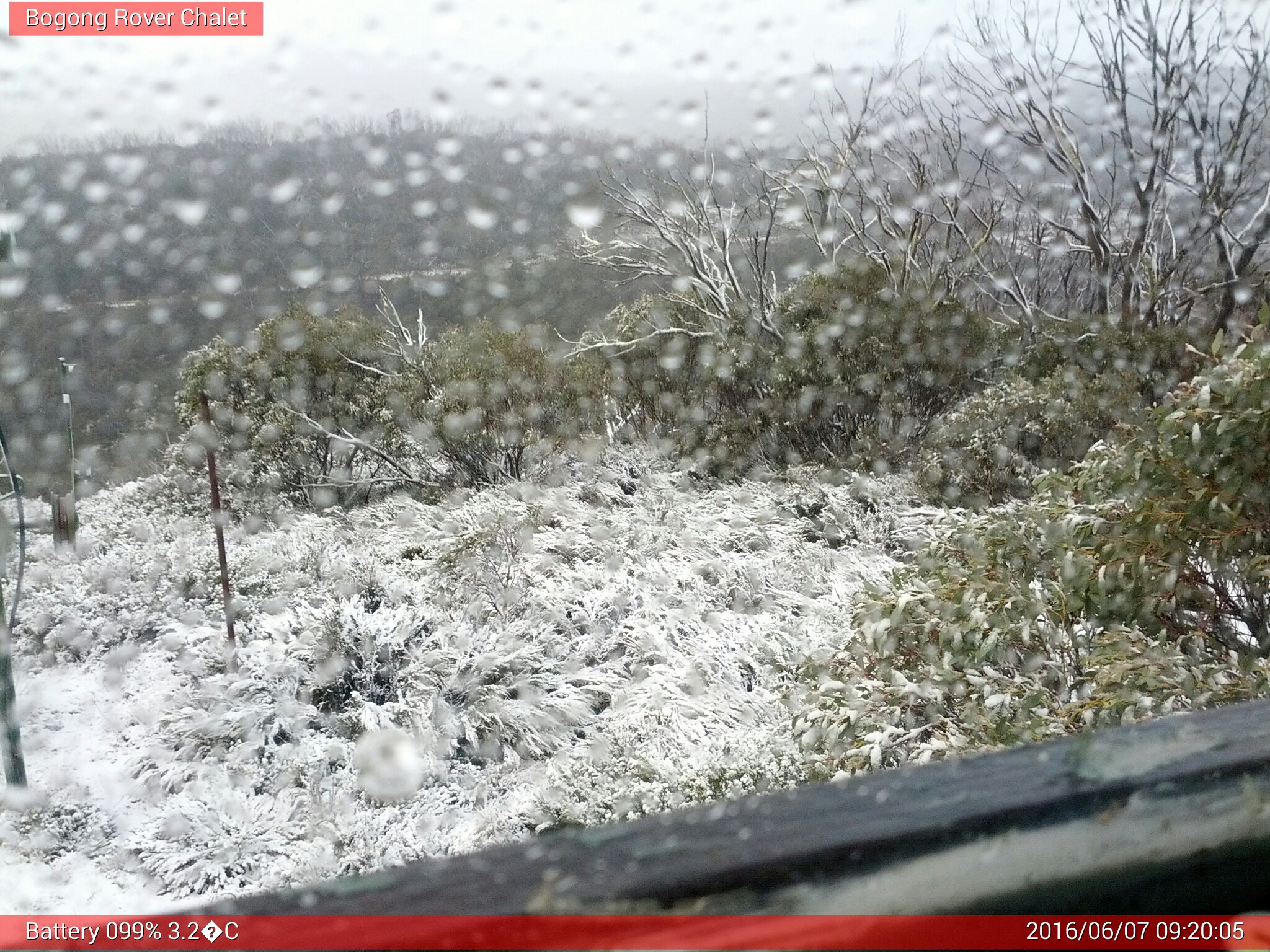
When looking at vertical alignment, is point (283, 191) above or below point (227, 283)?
above

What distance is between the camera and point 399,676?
365cm

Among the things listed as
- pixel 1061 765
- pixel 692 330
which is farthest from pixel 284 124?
pixel 1061 765

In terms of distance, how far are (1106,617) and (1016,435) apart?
345cm

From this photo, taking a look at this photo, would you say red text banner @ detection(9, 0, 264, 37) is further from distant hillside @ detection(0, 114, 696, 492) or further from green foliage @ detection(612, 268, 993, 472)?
green foliage @ detection(612, 268, 993, 472)

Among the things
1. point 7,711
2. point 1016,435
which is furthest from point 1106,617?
point 1016,435

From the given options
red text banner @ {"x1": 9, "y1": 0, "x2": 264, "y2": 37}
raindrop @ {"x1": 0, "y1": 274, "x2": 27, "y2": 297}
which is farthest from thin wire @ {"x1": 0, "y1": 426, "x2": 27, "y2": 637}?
red text banner @ {"x1": 9, "y1": 0, "x2": 264, "y2": 37}

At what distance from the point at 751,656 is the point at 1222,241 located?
5.46m

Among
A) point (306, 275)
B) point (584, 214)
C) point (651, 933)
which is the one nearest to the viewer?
point (651, 933)

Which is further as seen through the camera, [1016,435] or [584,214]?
[584,214]

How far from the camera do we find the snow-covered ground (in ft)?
8.91

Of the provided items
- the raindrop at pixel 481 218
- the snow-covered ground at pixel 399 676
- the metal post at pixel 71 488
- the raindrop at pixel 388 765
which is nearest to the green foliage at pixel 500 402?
the snow-covered ground at pixel 399 676

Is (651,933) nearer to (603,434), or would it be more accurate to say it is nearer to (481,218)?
(481,218)

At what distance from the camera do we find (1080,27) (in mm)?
6938

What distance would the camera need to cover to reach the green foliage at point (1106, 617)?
80.9 inches
